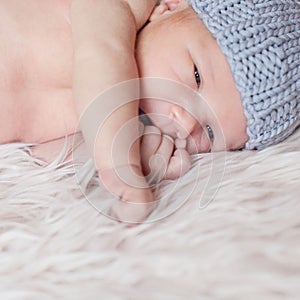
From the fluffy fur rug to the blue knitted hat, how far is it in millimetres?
67

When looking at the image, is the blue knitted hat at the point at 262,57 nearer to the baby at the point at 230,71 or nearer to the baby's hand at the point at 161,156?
the baby at the point at 230,71

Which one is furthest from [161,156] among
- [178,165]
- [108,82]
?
[108,82]

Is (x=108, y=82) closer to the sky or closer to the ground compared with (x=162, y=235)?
closer to the sky

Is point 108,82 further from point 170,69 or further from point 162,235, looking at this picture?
point 162,235

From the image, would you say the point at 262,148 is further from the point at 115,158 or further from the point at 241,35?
the point at 115,158

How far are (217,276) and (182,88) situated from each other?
395 millimetres

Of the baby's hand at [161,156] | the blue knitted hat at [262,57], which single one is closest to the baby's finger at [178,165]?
the baby's hand at [161,156]

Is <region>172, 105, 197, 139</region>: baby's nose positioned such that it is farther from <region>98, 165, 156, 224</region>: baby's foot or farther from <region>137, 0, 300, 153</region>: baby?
<region>98, 165, 156, 224</region>: baby's foot

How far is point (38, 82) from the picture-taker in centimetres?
90

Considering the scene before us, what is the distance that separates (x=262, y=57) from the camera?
0.85 m

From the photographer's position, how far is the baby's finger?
812 millimetres

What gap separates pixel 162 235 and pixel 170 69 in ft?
1.11

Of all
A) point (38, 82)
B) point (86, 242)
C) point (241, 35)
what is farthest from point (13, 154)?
point (241, 35)

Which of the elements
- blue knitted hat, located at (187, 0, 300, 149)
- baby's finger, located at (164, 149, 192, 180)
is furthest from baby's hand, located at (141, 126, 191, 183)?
blue knitted hat, located at (187, 0, 300, 149)
